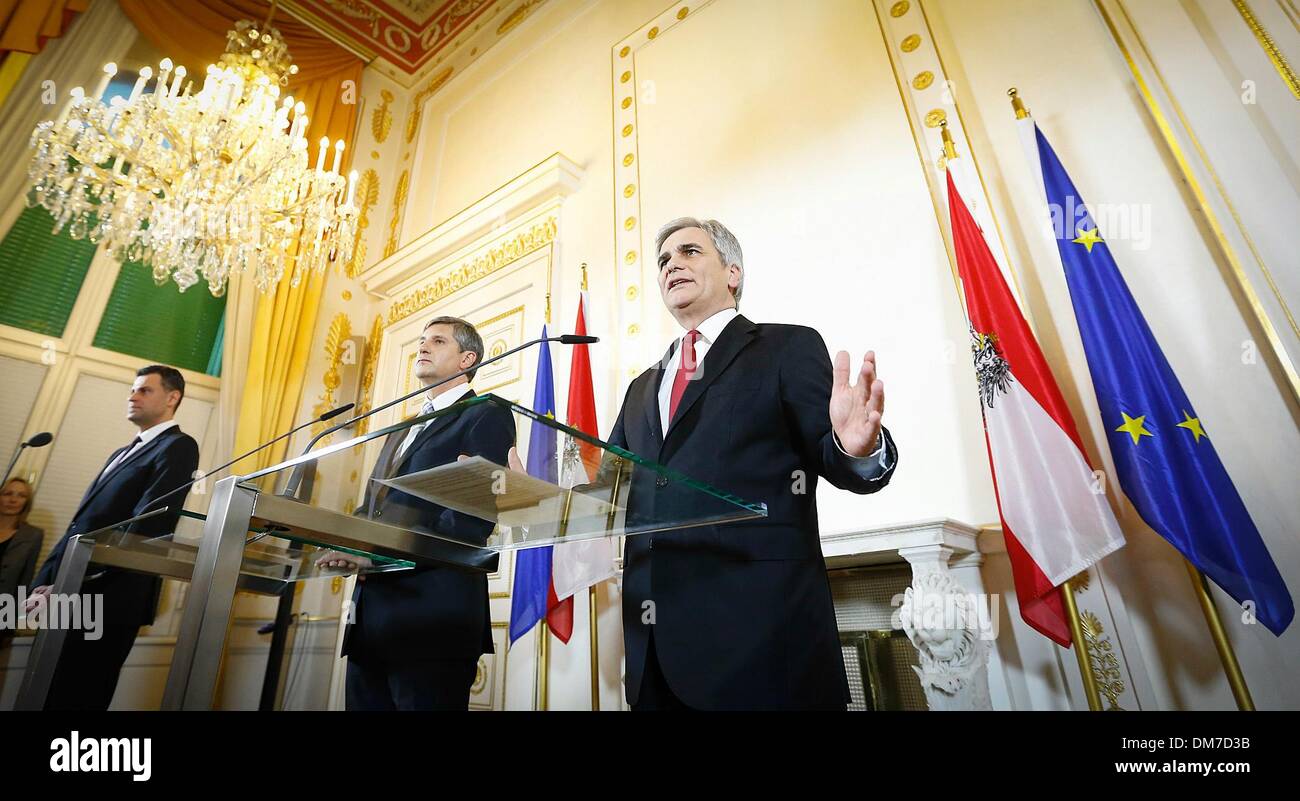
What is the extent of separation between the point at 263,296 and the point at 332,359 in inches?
22.6

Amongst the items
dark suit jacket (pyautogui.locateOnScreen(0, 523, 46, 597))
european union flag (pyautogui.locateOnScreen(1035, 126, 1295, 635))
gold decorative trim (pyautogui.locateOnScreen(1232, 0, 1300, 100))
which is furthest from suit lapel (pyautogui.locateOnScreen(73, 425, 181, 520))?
gold decorative trim (pyautogui.locateOnScreen(1232, 0, 1300, 100))

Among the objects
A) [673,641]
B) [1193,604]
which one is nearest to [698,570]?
[673,641]

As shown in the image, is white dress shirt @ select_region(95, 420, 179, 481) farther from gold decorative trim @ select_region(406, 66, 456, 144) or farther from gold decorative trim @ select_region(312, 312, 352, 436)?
gold decorative trim @ select_region(406, 66, 456, 144)

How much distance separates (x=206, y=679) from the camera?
29.0 inches

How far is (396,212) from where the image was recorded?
16.9ft

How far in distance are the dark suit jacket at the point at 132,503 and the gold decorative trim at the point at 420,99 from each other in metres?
3.51

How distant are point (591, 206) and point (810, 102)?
51.3 inches

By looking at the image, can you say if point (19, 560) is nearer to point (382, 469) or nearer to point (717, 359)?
point (382, 469)

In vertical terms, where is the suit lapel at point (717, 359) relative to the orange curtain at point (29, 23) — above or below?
below

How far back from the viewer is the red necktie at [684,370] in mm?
1288

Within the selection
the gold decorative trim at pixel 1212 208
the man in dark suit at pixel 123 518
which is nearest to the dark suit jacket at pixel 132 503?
the man in dark suit at pixel 123 518

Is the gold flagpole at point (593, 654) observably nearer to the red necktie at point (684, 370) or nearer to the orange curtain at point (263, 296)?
the red necktie at point (684, 370)

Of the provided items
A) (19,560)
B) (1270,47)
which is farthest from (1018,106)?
(19,560)
